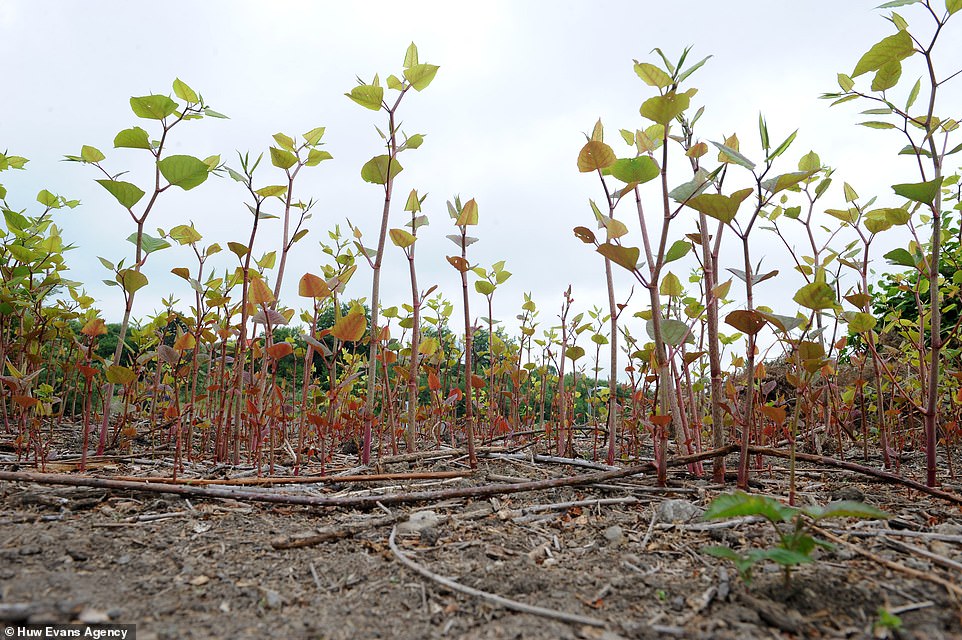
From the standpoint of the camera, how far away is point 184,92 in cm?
185

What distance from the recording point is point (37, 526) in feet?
4.39

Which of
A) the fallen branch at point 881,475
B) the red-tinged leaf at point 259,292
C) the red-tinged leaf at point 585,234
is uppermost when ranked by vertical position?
the red-tinged leaf at point 585,234

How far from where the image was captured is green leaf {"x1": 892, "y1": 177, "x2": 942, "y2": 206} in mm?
1332

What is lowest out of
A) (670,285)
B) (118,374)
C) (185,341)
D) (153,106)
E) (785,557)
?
(785,557)

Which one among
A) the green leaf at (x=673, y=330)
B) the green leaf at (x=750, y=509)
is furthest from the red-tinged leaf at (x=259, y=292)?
the green leaf at (x=750, y=509)

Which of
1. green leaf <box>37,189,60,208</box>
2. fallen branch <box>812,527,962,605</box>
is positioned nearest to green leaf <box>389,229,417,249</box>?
fallen branch <box>812,527,962,605</box>

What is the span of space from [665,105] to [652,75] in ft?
0.43

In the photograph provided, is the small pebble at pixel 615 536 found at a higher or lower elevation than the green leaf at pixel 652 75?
lower

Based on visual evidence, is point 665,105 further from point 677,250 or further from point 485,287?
point 485,287

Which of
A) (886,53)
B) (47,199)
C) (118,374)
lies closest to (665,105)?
(886,53)

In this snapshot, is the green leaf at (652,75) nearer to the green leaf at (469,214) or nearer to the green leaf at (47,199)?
the green leaf at (469,214)

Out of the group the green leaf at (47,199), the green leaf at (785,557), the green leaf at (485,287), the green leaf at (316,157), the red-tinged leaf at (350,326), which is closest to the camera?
the green leaf at (785,557)

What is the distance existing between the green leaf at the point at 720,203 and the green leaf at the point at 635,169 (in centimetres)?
21

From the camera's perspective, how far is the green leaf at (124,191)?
1725mm
